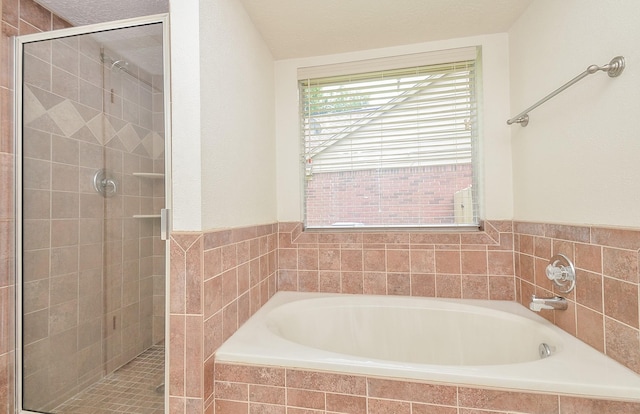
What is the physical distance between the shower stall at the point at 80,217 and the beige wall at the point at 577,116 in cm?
187

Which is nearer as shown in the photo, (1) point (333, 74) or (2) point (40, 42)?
(2) point (40, 42)

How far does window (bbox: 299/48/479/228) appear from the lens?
1861 mm

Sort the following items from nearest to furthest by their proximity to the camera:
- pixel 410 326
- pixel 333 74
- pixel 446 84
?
pixel 410 326, pixel 446 84, pixel 333 74

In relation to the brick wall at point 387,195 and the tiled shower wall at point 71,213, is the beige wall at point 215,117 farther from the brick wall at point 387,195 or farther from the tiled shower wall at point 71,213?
the brick wall at point 387,195

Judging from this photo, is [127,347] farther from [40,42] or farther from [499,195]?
[499,195]

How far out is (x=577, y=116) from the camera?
47.7 inches

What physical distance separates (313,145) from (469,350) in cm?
161

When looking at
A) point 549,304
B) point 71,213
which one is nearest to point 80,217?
point 71,213

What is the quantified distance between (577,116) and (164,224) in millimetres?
1804

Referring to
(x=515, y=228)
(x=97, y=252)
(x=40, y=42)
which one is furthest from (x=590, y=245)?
(x=40, y=42)

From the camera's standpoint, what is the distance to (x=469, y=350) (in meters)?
1.57

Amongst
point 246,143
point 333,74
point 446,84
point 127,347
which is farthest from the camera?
point 333,74

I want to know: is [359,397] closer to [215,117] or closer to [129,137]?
[215,117]

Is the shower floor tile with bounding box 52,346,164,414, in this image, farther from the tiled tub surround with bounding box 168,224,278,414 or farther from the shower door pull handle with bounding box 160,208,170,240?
the shower door pull handle with bounding box 160,208,170,240
